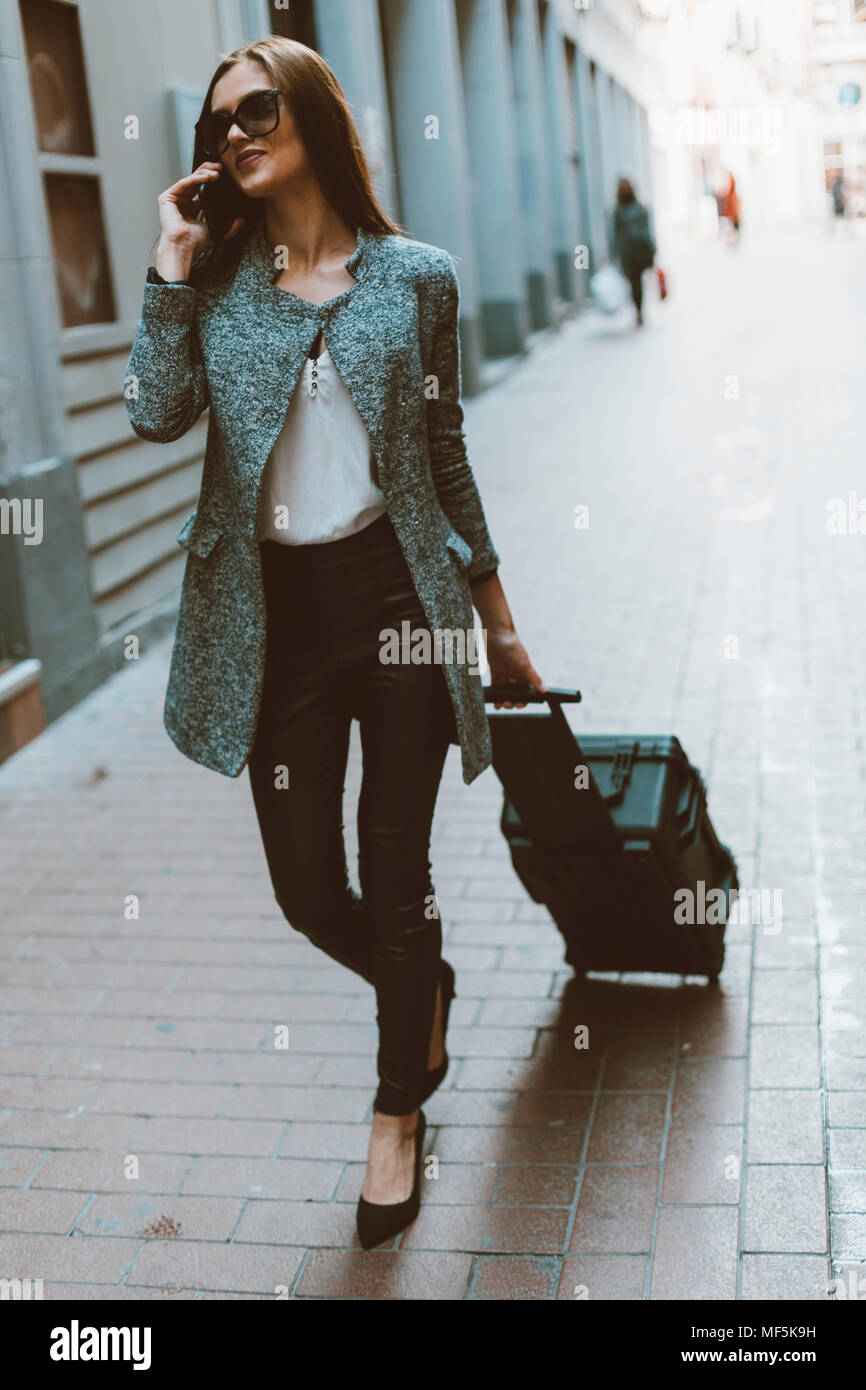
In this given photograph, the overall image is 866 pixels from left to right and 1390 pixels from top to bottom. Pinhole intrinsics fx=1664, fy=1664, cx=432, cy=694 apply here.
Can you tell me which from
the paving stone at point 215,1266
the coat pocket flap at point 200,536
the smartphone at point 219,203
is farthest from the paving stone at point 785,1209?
the smartphone at point 219,203

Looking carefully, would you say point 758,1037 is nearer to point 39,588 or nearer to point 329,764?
point 329,764

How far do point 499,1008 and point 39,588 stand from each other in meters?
3.60

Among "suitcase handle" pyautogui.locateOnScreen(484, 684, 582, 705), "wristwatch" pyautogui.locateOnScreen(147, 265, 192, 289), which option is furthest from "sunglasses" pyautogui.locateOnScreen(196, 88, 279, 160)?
"suitcase handle" pyautogui.locateOnScreen(484, 684, 582, 705)

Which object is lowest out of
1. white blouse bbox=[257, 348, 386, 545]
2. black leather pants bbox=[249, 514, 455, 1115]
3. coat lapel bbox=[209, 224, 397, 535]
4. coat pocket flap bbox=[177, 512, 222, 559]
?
black leather pants bbox=[249, 514, 455, 1115]

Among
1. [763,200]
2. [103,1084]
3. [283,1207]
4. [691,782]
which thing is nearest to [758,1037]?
[691,782]

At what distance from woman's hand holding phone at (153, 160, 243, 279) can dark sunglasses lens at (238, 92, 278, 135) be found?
0.11 m

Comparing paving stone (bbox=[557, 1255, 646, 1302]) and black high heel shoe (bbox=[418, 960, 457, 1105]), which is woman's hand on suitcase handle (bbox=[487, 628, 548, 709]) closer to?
black high heel shoe (bbox=[418, 960, 457, 1105])

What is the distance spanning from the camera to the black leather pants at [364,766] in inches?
118

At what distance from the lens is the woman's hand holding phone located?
291 centimetres

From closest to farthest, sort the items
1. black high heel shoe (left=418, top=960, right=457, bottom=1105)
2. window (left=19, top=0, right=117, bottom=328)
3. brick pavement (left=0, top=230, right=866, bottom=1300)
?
brick pavement (left=0, top=230, right=866, bottom=1300), black high heel shoe (left=418, top=960, right=457, bottom=1105), window (left=19, top=0, right=117, bottom=328)

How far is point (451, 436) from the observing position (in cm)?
313

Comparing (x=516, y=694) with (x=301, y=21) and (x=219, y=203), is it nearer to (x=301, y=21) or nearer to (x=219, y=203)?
(x=219, y=203)

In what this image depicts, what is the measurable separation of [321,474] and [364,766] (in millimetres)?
570
